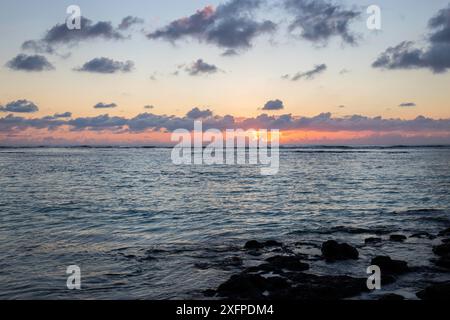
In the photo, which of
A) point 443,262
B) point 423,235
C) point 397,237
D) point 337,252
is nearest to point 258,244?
point 337,252

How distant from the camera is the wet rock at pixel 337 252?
18.0 m

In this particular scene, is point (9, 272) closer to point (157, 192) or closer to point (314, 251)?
point (314, 251)

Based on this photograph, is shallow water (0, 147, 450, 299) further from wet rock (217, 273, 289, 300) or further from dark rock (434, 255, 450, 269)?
wet rock (217, 273, 289, 300)

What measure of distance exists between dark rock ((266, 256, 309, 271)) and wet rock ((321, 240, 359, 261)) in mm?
1589

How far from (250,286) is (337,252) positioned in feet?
20.1

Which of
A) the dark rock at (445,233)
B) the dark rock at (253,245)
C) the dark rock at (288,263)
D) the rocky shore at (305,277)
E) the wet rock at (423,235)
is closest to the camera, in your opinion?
the rocky shore at (305,277)

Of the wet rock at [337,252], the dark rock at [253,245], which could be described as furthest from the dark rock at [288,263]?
the dark rock at [253,245]

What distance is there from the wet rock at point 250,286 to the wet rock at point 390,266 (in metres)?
4.45

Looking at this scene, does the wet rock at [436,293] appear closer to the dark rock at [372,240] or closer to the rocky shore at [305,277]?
the rocky shore at [305,277]

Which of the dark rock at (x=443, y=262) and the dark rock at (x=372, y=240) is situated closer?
the dark rock at (x=443, y=262)

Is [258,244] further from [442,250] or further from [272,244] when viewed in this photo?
[442,250]

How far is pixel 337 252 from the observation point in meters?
18.2

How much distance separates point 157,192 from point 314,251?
30.6 meters
